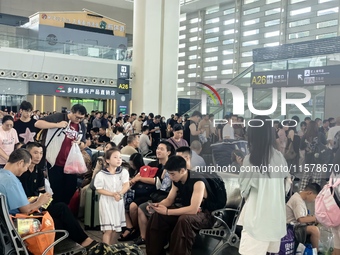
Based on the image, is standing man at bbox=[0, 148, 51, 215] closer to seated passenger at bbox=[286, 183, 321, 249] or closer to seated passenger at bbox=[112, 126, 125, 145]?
seated passenger at bbox=[286, 183, 321, 249]

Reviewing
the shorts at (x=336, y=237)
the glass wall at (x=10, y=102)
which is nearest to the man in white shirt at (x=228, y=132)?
the shorts at (x=336, y=237)

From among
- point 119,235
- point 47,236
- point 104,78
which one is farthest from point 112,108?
point 47,236

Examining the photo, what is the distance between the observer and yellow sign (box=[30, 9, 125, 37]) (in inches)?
969

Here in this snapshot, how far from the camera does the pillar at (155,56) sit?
18.5m

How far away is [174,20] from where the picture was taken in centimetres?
1898

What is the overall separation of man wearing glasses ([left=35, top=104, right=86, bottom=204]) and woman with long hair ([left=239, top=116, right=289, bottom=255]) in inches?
109

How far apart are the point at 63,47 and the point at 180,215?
19.4m

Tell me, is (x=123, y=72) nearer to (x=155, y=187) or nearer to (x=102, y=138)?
(x=102, y=138)

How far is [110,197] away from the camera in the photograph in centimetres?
457

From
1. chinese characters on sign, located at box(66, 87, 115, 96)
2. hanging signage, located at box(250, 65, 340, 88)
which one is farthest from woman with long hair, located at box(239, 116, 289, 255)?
chinese characters on sign, located at box(66, 87, 115, 96)

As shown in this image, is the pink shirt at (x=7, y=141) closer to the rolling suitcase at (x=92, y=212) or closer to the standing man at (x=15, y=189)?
the rolling suitcase at (x=92, y=212)

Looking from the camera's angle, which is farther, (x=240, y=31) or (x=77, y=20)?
(x=77, y=20)

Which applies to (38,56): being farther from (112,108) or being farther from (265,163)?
(265,163)

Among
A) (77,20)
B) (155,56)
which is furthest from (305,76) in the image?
(77,20)
